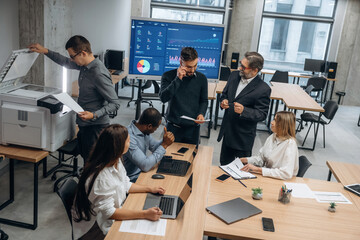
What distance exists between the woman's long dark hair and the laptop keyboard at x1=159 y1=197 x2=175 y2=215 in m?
0.45

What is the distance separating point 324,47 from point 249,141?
26.6 ft

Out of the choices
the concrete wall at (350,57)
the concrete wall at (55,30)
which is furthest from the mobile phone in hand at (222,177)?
the concrete wall at (350,57)

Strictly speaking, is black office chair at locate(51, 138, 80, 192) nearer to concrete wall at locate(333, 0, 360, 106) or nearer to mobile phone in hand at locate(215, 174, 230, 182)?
mobile phone in hand at locate(215, 174, 230, 182)

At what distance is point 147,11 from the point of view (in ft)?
33.7

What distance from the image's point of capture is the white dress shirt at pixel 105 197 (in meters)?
2.15

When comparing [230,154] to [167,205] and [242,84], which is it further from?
[167,205]

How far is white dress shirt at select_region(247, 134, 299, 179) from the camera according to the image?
2.92 metres

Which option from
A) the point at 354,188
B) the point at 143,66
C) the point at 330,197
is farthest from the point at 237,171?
the point at 143,66

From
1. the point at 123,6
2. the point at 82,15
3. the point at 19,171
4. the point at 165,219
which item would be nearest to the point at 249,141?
the point at 165,219

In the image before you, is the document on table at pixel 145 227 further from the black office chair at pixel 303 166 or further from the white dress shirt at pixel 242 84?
the white dress shirt at pixel 242 84

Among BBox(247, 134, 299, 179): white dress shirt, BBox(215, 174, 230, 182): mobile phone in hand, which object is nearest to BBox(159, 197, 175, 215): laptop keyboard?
BBox(215, 174, 230, 182): mobile phone in hand

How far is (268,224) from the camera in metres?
2.27

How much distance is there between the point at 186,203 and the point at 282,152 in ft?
3.42

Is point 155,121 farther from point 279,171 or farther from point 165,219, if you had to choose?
point 279,171
